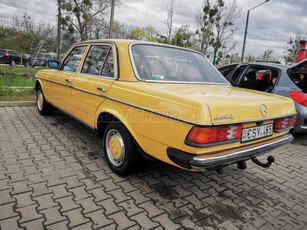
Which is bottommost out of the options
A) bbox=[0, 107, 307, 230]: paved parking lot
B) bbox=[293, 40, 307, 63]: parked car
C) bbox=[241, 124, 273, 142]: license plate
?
bbox=[0, 107, 307, 230]: paved parking lot

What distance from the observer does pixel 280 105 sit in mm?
2668

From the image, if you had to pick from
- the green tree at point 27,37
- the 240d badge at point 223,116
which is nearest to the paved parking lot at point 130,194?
the 240d badge at point 223,116

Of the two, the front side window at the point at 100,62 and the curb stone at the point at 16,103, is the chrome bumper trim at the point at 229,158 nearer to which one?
the front side window at the point at 100,62

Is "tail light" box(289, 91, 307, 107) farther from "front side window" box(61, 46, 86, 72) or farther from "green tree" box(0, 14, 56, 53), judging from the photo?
"green tree" box(0, 14, 56, 53)

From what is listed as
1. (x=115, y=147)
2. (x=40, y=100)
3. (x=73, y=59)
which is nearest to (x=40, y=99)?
(x=40, y=100)

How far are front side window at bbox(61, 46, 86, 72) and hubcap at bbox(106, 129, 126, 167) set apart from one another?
5.28ft

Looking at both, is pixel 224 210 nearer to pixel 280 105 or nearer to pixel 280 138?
pixel 280 138

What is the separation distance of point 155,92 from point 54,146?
2.41 meters

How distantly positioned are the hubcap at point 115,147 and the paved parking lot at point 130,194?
215mm

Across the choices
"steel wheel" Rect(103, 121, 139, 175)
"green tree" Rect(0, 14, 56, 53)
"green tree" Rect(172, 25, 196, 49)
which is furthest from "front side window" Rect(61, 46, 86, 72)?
"green tree" Rect(0, 14, 56, 53)

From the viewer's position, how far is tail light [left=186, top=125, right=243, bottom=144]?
6.52ft

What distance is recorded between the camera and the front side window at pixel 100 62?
3.19 meters

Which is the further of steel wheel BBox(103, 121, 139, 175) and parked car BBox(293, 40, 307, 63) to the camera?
parked car BBox(293, 40, 307, 63)

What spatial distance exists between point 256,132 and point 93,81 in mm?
2292
